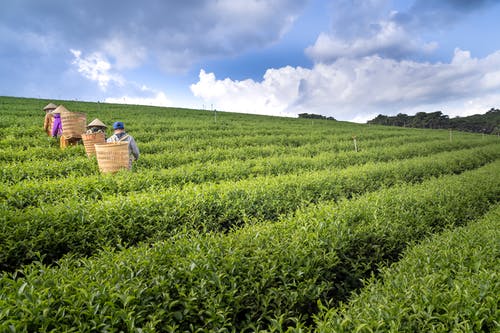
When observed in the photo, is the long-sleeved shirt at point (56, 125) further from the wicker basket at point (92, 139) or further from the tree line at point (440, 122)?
the tree line at point (440, 122)

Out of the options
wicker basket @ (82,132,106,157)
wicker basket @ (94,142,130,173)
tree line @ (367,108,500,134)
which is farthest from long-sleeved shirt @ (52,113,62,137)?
tree line @ (367,108,500,134)

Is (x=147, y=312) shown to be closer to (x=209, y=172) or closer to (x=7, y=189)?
(x=7, y=189)

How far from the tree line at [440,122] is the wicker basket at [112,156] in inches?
3179

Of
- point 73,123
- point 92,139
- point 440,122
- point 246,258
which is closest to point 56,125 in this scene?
point 73,123

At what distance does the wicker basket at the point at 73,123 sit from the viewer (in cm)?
1142

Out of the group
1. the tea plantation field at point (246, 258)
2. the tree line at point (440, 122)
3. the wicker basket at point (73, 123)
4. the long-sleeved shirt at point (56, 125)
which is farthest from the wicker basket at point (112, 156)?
the tree line at point (440, 122)

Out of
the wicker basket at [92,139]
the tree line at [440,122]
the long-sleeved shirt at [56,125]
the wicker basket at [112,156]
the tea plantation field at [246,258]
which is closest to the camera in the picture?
the tea plantation field at [246,258]

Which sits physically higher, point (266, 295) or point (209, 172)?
point (209, 172)

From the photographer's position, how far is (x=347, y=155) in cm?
1466

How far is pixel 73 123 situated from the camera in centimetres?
1166

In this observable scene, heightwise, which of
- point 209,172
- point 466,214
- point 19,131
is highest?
point 19,131

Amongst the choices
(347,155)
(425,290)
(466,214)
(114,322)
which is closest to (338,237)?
(425,290)

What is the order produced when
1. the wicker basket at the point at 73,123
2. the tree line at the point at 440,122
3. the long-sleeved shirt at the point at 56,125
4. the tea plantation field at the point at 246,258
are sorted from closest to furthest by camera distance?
the tea plantation field at the point at 246,258
the wicker basket at the point at 73,123
the long-sleeved shirt at the point at 56,125
the tree line at the point at 440,122

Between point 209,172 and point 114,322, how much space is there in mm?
7128
